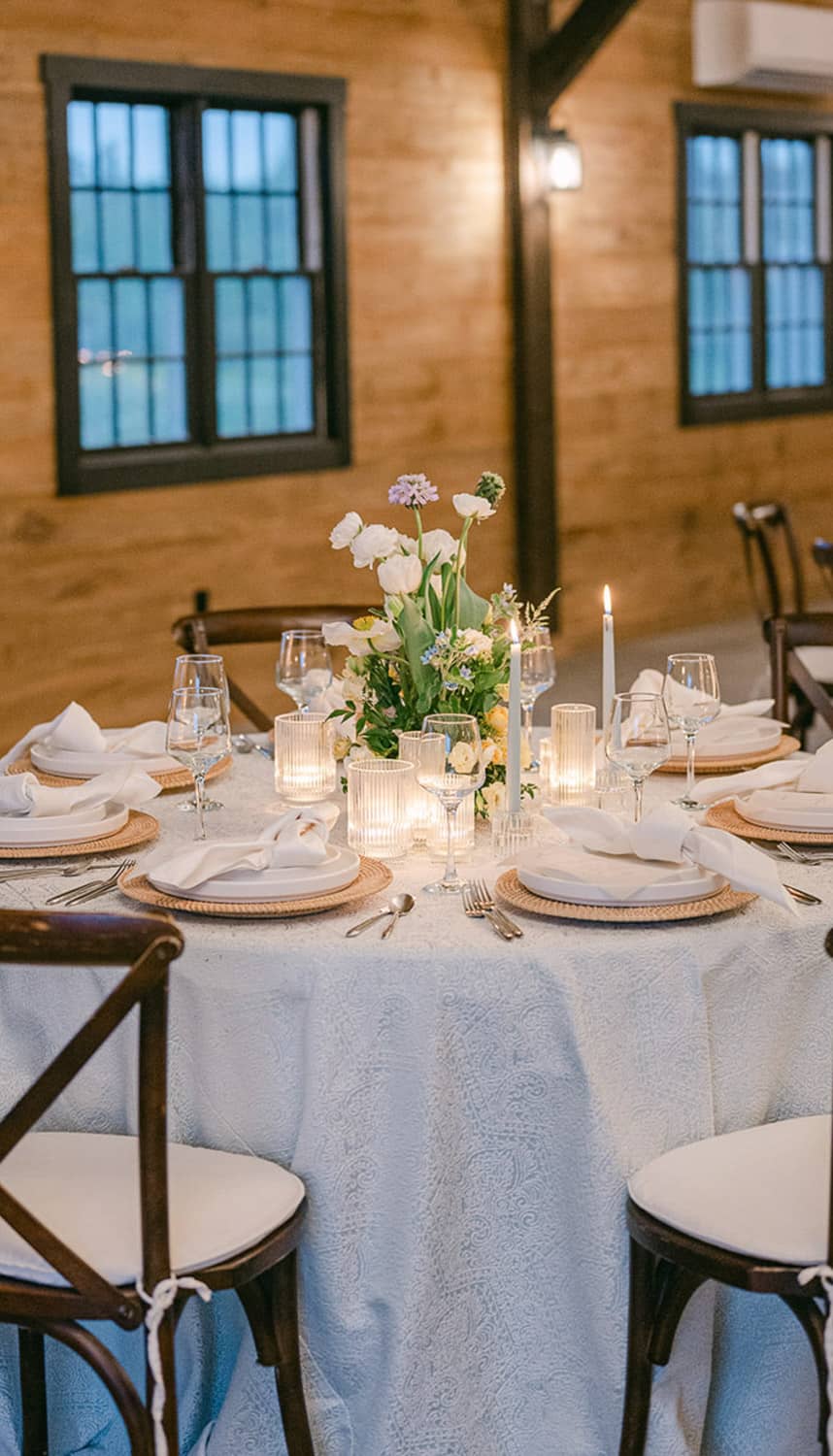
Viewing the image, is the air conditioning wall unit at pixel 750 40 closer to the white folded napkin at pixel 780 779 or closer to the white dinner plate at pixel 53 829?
the white folded napkin at pixel 780 779

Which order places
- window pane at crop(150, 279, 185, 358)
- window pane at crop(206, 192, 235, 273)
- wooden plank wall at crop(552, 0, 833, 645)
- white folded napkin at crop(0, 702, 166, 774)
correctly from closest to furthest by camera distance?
white folded napkin at crop(0, 702, 166, 774) → window pane at crop(150, 279, 185, 358) → window pane at crop(206, 192, 235, 273) → wooden plank wall at crop(552, 0, 833, 645)

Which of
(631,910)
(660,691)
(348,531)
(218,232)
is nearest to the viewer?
(631,910)

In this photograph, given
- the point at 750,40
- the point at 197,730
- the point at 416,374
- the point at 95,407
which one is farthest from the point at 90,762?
the point at 750,40

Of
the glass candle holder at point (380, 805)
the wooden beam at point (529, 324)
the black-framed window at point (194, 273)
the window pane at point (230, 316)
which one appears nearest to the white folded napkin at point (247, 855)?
the glass candle holder at point (380, 805)

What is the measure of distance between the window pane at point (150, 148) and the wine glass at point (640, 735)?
5.02 m

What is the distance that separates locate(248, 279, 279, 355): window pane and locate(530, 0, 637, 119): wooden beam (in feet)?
5.15

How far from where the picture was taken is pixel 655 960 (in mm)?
2141

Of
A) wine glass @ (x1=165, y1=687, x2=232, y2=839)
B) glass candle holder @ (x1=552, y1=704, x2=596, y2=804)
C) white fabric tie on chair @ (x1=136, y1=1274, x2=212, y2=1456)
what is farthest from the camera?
glass candle holder @ (x1=552, y1=704, x2=596, y2=804)

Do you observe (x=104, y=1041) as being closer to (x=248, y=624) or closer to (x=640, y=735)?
(x=640, y=735)

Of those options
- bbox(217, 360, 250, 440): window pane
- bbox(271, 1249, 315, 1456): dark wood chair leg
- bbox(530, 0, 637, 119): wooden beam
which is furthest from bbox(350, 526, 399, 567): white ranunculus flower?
bbox(530, 0, 637, 119): wooden beam

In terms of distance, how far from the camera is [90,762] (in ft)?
9.87

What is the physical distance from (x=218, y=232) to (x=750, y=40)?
338 centimetres

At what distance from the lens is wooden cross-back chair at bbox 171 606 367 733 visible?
12.8ft

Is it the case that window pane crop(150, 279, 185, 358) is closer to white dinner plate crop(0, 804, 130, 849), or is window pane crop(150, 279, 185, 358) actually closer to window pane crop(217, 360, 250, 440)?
window pane crop(217, 360, 250, 440)
